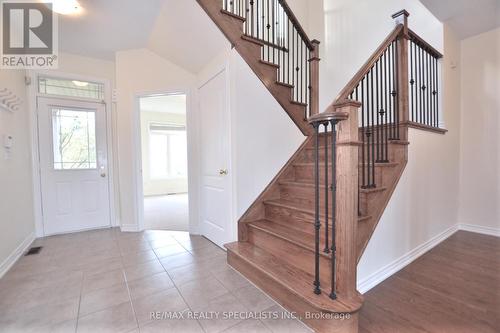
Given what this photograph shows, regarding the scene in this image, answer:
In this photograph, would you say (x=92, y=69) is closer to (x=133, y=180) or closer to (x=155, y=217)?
(x=133, y=180)

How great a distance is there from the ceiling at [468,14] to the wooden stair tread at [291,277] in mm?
3034

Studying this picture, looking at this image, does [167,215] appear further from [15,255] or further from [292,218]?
[292,218]

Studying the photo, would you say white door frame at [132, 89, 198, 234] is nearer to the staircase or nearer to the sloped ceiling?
the sloped ceiling

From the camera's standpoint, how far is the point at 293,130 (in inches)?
112

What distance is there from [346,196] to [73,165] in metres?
3.84

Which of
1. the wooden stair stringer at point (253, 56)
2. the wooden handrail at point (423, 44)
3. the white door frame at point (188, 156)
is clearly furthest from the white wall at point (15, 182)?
the wooden handrail at point (423, 44)

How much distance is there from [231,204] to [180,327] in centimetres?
124

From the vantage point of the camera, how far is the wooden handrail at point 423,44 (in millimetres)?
2398

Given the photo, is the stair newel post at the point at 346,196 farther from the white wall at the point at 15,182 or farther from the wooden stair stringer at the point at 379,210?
the white wall at the point at 15,182

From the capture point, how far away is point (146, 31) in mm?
2998

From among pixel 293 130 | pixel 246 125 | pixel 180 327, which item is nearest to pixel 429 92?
pixel 293 130

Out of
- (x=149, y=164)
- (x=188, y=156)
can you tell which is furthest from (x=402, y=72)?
(x=149, y=164)

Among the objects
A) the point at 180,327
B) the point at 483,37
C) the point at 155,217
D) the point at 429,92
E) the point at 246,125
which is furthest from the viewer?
the point at 155,217

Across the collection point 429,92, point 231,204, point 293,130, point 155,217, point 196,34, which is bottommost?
point 155,217
